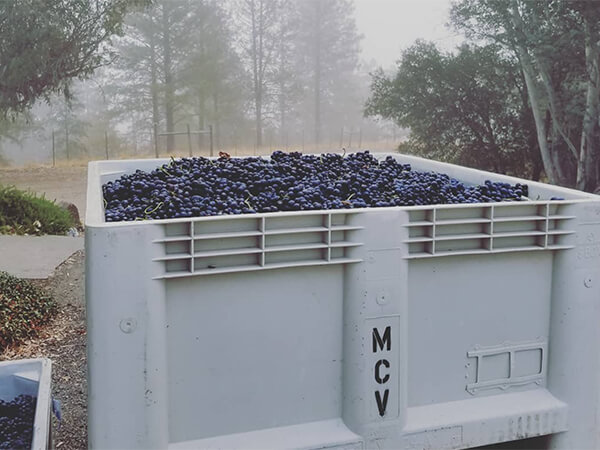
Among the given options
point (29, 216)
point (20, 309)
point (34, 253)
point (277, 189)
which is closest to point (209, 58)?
point (29, 216)

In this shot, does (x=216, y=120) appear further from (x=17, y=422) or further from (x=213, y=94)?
(x=17, y=422)

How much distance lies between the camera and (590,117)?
1168 centimetres

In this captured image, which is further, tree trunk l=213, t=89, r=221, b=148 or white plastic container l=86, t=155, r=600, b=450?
tree trunk l=213, t=89, r=221, b=148

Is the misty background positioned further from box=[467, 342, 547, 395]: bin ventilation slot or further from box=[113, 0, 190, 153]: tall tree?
box=[467, 342, 547, 395]: bin ventilation slot

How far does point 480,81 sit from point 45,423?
44.1ft

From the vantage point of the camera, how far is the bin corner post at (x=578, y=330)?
202 centimetres

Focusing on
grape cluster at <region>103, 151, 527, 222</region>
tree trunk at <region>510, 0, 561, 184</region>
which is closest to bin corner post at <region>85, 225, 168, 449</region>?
grape cluster at <region>103, 151, 527, 222</region>

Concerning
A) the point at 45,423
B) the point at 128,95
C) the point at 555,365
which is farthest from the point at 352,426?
the point at 128,95

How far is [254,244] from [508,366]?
81 centimetres

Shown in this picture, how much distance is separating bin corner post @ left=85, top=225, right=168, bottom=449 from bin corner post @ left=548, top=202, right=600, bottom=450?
42.8 inches

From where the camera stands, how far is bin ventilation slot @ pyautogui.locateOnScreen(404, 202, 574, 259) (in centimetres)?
187

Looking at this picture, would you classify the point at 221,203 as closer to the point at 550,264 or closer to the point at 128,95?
the point at 550,264

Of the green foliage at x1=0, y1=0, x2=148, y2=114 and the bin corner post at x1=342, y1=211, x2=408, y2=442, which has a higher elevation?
the green foliage at x1=0, y1=0, x2=148, y2=114

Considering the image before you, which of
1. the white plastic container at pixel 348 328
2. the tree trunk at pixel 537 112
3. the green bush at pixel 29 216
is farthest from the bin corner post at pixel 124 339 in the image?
the tree trunk at pixel 537 112
